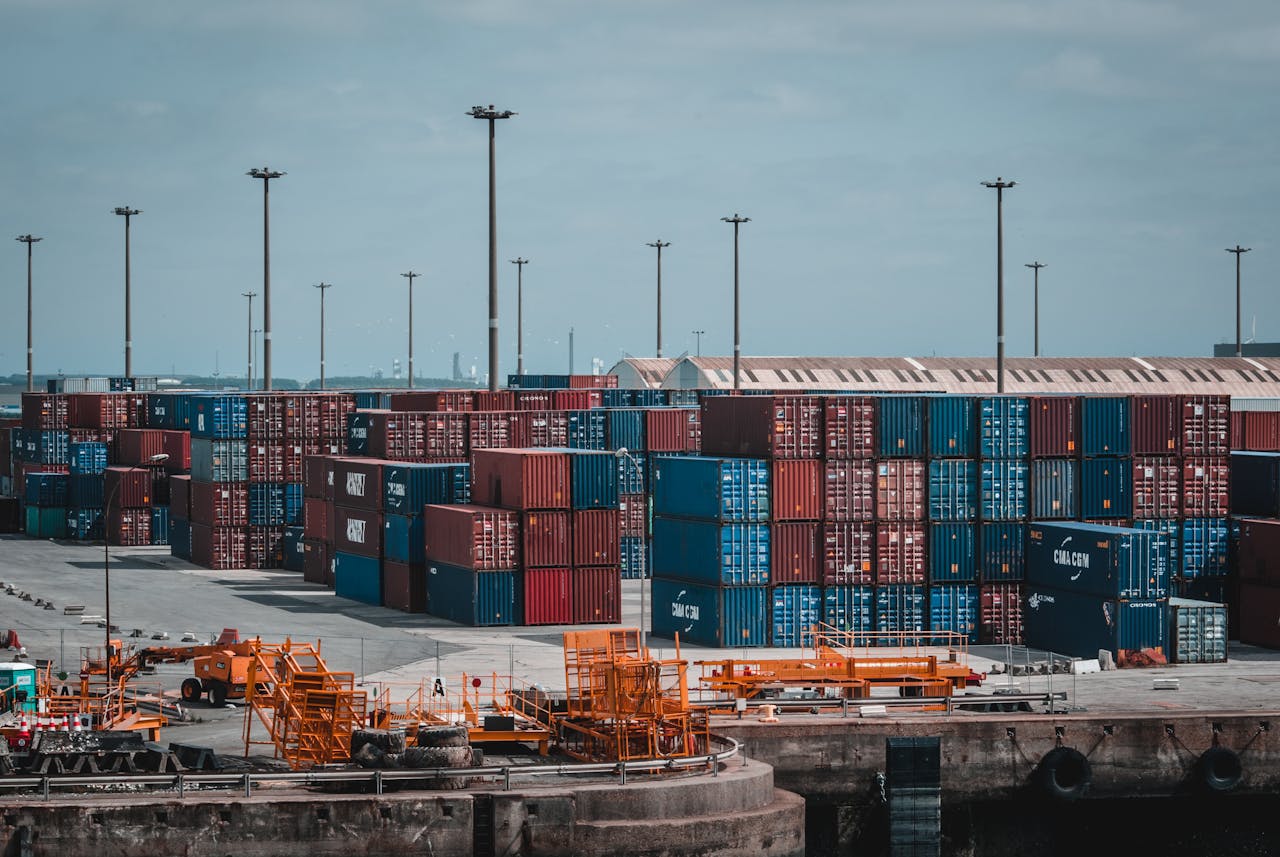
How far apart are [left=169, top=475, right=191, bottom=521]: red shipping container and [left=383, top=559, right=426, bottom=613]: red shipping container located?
2780 cm

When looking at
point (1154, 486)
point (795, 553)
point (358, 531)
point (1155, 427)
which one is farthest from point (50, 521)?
point (1155, 427)

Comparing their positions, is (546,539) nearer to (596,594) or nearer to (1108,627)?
(596,594)

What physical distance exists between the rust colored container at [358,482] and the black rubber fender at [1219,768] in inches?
1531

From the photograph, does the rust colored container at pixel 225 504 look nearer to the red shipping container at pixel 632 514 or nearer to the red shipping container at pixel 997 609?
the red shipping container at pixel 632 514

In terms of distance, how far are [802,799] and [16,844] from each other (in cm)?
1683

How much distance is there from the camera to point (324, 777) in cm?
4062

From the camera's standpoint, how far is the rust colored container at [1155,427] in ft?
227

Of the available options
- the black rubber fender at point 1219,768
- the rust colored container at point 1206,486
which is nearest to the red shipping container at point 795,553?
the rust colored container at point 1206,486

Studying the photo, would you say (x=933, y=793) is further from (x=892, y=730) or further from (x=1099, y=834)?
(x=1099, y=834)

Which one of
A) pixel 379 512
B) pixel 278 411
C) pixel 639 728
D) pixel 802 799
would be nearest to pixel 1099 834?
pixel 802 799

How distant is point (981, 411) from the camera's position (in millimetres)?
67188

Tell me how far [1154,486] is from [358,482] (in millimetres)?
32527

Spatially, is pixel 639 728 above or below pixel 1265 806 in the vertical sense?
above

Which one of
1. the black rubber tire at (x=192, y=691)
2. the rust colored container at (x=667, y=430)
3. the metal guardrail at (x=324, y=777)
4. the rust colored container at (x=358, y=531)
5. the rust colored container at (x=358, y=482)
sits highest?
the rust colored container at (x=667, y=430)
